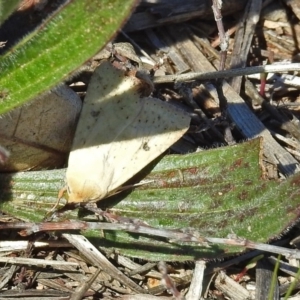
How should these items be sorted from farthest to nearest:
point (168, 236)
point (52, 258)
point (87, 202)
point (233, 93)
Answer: point (233, 93)
point (52, 258)
point (87, 202)
point (168, 236)

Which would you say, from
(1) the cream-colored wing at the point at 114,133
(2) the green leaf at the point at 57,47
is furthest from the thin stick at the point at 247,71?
(2) the green leaf at the point at 57,47

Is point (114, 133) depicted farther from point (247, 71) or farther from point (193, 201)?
point (247, 71)

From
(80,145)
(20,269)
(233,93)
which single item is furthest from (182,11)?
(20,269)

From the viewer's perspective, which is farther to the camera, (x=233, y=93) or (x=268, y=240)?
(x=233, y=93)

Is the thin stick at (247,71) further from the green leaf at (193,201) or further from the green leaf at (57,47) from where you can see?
the green leaf at (57,47)

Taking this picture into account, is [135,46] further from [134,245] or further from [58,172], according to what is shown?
[134,245]

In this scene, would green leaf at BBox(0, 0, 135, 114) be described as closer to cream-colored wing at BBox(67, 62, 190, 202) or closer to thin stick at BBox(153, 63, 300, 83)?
cream-colored wing at BBox(67, 62, 190, 202)

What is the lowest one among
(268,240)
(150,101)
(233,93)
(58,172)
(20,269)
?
(20,269)
